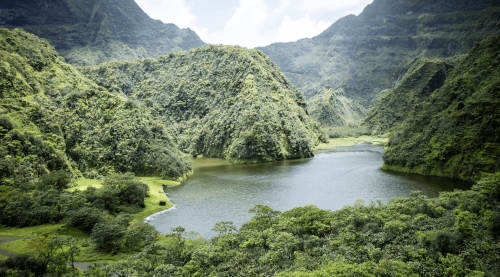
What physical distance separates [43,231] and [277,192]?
4569 centimetres

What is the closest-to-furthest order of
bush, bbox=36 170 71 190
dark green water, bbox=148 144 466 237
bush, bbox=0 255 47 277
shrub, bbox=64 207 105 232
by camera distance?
bush, bbox=0 255 47 277 < shrub, bbox=64 207 105 232 < dark green water, bbox=148 144 466 237 < bush, bbox=36 170 71 190

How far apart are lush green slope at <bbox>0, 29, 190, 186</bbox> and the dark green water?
2117 cm

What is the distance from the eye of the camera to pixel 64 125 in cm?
7825

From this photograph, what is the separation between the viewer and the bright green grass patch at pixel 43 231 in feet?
121

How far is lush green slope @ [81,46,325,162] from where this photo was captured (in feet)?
435

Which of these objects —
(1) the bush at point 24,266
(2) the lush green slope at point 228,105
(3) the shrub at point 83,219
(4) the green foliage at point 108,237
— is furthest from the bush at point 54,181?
(2) the lush green slope at point 228,105

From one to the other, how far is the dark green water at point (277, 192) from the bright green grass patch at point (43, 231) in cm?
1239

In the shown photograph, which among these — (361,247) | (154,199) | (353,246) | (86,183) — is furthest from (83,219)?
(361,247)

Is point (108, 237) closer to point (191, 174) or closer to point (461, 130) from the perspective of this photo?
point (191, 174)

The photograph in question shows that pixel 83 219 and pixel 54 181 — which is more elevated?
pixel 54 181

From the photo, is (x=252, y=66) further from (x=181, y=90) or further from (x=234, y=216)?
(x=234, y=216)

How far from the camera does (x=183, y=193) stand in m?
67.3

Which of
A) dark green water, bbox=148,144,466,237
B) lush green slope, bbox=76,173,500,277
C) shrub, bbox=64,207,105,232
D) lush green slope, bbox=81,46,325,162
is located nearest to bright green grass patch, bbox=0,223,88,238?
shrub, bbox=64,207,105,232

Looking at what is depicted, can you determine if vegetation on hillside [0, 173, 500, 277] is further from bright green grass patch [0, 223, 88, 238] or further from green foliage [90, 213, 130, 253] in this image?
bright green grass patch [0, 223, 88, 238]
